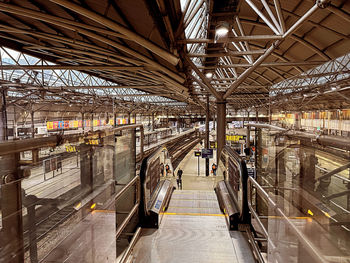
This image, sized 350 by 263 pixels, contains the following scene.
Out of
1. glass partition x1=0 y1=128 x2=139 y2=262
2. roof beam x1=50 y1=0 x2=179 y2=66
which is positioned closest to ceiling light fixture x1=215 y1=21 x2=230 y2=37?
roof beam x1=50 y1=0 x2=179 y2=66

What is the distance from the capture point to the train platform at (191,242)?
3326 mm

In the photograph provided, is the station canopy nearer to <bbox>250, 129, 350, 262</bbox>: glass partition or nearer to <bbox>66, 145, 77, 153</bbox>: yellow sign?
<bbox>250, 129, 350, 262</bbox>: glass partition

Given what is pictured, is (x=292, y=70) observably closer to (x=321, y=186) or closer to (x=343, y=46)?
(x=343, y=46)

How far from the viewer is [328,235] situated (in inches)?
84.3

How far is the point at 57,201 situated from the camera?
178 centimetres

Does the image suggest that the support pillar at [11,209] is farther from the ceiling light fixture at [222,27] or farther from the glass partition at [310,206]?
the ceiling light fixture at [222,27]

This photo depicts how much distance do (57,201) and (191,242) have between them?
2.75m

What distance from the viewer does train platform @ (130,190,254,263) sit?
3.33 metres

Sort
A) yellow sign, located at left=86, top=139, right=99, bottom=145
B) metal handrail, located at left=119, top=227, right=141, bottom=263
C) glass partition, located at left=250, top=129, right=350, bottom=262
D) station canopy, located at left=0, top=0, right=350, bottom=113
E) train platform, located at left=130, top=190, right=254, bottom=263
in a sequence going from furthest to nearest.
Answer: station canopy, located at left=0, top=0, right=350, bottom=113 < train platform, located at left=130, top=190, right=254, bottom=263 < metal handrail, located at left=119, top=227, right=141, bottom=263 < yellow sign, located at left=86, top=139, right=99, bottom=145 < glass partition, located at left=250, top=129, right=350, bottom=262

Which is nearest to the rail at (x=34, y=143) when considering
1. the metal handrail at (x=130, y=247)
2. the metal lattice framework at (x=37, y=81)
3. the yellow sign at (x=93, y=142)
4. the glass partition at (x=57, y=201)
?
the glass partition at (x=57, y=201)

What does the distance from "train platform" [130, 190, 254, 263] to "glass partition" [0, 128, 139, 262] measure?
0.86 metres

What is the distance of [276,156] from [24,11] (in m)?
5.84

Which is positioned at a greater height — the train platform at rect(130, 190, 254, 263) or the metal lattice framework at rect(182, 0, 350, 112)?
the metal lattice framework at rect(182, 0, 350, 112)

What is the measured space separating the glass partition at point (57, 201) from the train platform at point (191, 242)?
2.84ft
